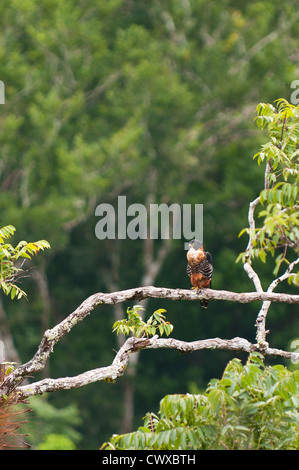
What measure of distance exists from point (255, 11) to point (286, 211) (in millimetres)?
15986

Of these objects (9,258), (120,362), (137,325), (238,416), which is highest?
(9,258)

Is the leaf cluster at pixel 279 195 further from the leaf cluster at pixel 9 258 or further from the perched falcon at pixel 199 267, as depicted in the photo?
the perched falcon at pixel 199 267

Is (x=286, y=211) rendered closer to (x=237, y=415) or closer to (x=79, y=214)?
(x=237, y=415)

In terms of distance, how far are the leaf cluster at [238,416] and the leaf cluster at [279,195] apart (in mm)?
630

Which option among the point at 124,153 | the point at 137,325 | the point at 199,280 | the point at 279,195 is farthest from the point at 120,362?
the point at 124,153

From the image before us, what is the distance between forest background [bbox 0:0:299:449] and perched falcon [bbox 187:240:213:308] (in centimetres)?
1021

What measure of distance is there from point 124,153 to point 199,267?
422 inches

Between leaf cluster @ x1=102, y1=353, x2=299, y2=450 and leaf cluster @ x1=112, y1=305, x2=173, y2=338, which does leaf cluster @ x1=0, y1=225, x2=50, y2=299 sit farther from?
leaf cluster @ x1=102, y1=353, x2=299, y2=450

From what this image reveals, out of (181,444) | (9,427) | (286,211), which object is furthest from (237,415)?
(9,427)

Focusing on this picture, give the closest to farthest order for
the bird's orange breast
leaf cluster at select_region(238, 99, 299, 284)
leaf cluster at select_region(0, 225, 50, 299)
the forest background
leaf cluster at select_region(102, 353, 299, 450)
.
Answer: leaf cluster at select_region(102, 353, 299, 450) < leaf cluster at select_region(238, 99, 299, 284) < leaf cluster at select_region(0, 225, 50, 299) < the bird's orange breast < the forest background

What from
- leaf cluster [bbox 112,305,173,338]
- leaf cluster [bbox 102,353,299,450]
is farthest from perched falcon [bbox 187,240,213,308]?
leaf cluster [bbox 102,353,299,450]

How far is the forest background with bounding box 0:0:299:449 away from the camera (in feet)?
61.9

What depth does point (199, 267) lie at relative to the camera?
27.0 feet

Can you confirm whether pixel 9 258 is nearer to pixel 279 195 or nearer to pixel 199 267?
pixel 279 195
